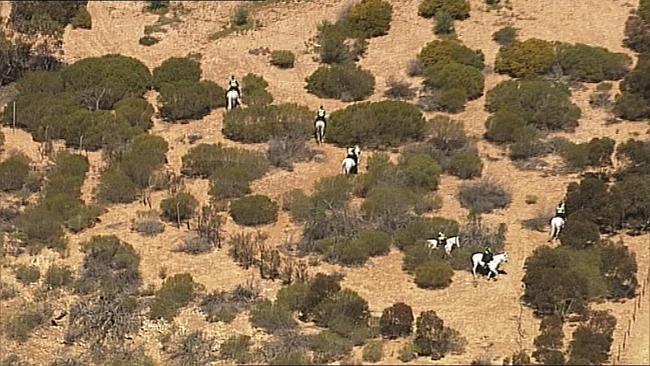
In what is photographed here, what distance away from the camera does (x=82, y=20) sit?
4950 cm

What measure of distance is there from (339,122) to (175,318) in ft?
41.4

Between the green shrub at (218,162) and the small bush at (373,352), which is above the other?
the small bush at (373,352)

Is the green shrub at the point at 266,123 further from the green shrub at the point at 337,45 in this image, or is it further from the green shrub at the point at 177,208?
the green shrub at the point at 337,45

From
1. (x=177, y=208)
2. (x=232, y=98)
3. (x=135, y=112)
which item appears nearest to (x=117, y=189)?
(x=177, y=208)

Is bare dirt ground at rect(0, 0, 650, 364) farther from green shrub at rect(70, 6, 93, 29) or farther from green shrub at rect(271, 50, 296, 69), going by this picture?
green shrub at rect(70, 6, 93, 29)

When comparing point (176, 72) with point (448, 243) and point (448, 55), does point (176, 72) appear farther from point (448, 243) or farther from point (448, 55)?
point (448, 243)

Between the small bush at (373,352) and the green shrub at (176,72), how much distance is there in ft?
64.6

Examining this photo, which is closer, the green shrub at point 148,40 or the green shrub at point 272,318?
the green shrub at point 272,318

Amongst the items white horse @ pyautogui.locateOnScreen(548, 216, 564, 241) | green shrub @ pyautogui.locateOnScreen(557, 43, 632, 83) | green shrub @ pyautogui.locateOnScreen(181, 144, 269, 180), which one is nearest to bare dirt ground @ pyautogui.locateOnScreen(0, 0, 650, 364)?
green shrub @ pyautogui.locateOnScreen(181, 144, 269, 180)

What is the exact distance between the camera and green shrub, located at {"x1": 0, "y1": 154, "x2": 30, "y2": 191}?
34.1m

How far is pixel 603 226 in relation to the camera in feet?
A: 102

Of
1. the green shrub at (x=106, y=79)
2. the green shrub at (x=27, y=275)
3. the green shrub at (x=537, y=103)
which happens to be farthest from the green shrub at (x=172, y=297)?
the green shrub at (x=537, y=103)

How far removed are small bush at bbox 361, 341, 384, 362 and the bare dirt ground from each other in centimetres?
20

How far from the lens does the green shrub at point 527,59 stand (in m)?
42.4
